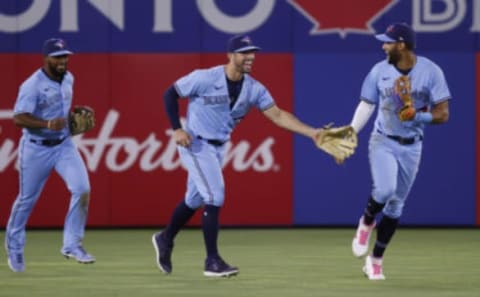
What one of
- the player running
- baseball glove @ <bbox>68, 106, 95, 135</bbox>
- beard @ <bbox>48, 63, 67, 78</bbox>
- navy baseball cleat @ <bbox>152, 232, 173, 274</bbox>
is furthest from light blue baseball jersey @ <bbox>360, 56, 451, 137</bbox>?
beard @ <bbox>48, 63, 67, 78</bbox>

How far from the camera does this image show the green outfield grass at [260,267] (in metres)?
10.4

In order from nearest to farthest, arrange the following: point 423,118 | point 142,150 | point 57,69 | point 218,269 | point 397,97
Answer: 1. point 423,118
2. point 397,97
3. point 218,269
4. point 57,69
5. point 142,150

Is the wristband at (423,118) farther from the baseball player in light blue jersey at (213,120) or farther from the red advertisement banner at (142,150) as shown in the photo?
the red advertisement banner at (142,150)

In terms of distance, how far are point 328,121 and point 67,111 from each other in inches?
208

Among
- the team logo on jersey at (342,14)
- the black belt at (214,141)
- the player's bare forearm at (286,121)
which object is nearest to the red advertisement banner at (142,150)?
the team logo on jersey at (342,14)

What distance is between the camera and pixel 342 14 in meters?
16.6

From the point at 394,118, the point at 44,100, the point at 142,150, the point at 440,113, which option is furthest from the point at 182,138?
the point at 142,150

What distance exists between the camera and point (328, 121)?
16.7 metres

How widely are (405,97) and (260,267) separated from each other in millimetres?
2412

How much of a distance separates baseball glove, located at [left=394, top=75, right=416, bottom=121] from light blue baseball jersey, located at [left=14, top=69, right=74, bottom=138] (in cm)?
305

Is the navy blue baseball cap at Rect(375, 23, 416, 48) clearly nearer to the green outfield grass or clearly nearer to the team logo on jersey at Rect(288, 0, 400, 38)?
the green outfield grass

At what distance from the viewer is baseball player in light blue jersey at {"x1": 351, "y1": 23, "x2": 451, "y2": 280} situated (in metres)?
11.0

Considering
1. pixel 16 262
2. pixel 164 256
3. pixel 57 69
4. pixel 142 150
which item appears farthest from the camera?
pixel 142 150

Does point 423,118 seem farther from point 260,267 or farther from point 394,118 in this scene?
point 260,267
